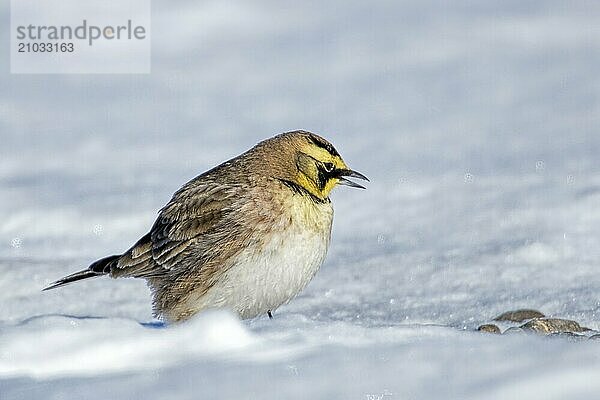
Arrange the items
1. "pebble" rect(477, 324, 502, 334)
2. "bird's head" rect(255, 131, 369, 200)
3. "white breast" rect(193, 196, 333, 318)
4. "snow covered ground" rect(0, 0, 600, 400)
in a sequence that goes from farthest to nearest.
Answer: "bird's head" rect(255, 131, 369, 200), "pebble" rect(477, 324, 502, 334), "white breast" rect(193, 196, 333, 318), "snow covered ground" rect(0, 0, 600, 400)

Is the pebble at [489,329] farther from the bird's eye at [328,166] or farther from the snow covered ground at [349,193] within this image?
the bird's eye at [328,166]

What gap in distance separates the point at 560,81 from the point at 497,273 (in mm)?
4736

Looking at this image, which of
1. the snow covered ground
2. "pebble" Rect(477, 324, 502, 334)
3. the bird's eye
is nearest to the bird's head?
the bird's eye

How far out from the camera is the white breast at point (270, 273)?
524 centimetres

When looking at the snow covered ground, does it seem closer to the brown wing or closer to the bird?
the bird

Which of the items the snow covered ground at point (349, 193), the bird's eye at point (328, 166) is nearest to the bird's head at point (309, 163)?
the bird's eye at point (328, 166)

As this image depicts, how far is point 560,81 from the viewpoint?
11.1 metres

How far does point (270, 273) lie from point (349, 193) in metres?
3.70

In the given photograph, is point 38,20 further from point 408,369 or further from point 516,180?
point 408,369

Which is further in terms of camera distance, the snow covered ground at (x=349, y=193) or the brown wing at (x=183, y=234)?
the brown wing at (x=183, y=234)

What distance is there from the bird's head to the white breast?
290 mm

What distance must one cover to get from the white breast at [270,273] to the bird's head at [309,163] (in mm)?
290

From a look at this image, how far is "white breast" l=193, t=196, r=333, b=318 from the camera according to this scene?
524 cm

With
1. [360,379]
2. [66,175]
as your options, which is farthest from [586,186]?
[360,379]
